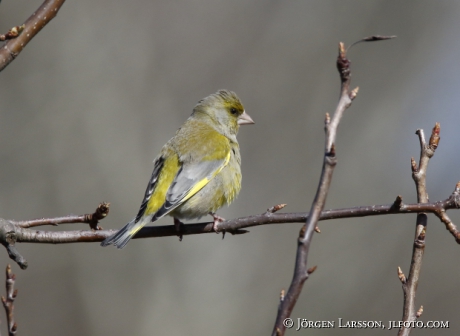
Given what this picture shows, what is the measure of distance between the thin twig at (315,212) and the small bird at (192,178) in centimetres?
261

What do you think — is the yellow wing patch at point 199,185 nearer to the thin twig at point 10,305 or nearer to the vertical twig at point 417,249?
the thin twig at point 10,305

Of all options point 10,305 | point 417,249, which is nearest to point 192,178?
point 10,305

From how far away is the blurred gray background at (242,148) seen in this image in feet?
40.7

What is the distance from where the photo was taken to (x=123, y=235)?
14.5 feet

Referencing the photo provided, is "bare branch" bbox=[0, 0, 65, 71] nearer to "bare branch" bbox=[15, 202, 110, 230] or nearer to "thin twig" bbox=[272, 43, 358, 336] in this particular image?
"bare branch" bbox=[15, 202, 110, 230]

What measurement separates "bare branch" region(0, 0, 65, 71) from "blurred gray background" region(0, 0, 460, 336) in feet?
27.9

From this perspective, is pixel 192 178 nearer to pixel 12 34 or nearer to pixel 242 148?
pixel 12 34

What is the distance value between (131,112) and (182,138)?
8.07 meters

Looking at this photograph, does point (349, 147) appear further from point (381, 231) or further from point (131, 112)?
point (131, 112)

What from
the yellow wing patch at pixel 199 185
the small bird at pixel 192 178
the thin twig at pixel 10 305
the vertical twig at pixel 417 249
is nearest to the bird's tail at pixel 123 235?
the small bird at pixel 192 178

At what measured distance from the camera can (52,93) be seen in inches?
511

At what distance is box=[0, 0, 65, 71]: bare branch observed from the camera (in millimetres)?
3852

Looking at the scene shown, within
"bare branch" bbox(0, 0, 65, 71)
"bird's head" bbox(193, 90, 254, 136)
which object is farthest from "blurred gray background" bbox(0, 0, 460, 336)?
"bare branch" bbox(0, 0, 65, 71)

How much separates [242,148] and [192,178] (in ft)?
29.2
